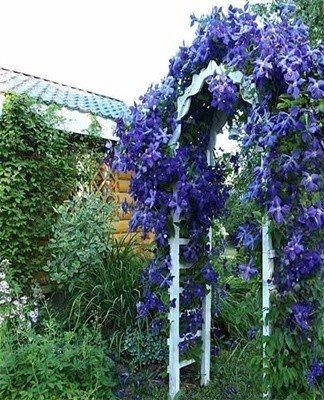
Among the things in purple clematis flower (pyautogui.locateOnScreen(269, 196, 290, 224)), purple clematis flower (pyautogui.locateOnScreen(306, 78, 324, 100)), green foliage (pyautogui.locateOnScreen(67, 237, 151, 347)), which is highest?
purple clematis flower (pyautogui.locateOnScreen(306, 78, 324, 100))

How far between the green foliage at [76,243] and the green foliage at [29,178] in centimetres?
17

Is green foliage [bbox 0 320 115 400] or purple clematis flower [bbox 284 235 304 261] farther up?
purple clematis flower [bbox 284 235 304 261]

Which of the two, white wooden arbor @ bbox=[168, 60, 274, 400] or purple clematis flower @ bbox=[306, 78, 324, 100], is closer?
purple clematis flower @ bbox=[306, 78, 324, 100]

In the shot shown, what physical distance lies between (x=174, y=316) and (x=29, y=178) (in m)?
2.12

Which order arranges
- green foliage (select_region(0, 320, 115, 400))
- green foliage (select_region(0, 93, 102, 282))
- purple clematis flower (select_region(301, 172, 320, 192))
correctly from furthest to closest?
green foliage (select_region(0, 93, 102, 282)) < green foliage (select_region(0, 320, 115, 400)) < purple clematis flower (select_region(301, 172, 320, 192))

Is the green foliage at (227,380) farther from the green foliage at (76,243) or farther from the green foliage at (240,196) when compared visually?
the green foliage at (76,243)

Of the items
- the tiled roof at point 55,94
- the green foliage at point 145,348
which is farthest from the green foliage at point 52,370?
the tiled roof at point 55,94

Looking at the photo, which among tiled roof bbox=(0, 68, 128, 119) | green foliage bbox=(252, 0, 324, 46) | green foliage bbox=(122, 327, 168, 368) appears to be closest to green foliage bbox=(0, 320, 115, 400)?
green foliage bbox=(122, 327, 168, 368)

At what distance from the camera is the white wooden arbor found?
2451mm

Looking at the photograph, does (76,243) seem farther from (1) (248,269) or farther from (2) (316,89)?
(2) (316,89)

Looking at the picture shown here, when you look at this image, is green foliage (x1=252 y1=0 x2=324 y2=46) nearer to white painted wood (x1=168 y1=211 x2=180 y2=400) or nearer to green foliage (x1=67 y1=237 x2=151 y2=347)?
white painted wood (x1=168 y1=211 x2=180 y2=400)

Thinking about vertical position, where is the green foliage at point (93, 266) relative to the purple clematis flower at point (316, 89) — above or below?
below

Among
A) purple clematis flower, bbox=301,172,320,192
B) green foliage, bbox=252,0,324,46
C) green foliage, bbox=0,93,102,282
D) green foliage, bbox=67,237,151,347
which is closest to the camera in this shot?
purple clematis flower, bbox=301,172,320,192

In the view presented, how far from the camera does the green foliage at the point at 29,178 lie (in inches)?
169
